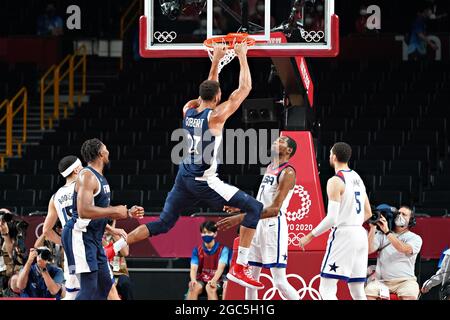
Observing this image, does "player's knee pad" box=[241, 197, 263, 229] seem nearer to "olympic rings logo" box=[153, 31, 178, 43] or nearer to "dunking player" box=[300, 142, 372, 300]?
"dunking player" box=[300, 142, 372, 300]

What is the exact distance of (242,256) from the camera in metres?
11.4

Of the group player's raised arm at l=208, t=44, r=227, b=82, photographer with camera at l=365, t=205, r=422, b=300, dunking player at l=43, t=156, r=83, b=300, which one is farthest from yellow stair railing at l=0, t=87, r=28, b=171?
player's raised arm at l=208, t=44, r=227, b=82

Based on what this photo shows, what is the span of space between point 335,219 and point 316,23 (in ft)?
8.82

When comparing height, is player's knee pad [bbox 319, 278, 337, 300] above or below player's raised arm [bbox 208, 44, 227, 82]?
below

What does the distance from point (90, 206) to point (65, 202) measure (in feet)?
3.94

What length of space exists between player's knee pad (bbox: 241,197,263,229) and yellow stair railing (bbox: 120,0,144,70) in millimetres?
13633

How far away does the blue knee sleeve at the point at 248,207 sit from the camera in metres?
11.0

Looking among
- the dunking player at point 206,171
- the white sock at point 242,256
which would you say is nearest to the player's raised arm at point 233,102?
the dunking player at point 206,171

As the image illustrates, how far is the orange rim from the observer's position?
39.0 feet

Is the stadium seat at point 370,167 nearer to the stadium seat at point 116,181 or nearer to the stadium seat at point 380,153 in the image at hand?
the stadium seat at point 380,153

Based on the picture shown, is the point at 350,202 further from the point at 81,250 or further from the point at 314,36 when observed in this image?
the point at 81,250

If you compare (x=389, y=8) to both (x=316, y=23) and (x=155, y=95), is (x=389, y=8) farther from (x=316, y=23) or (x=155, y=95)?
(x=316, y=23)

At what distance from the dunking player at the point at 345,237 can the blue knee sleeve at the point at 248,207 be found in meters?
0.54

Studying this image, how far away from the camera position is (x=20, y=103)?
77.5 ft
